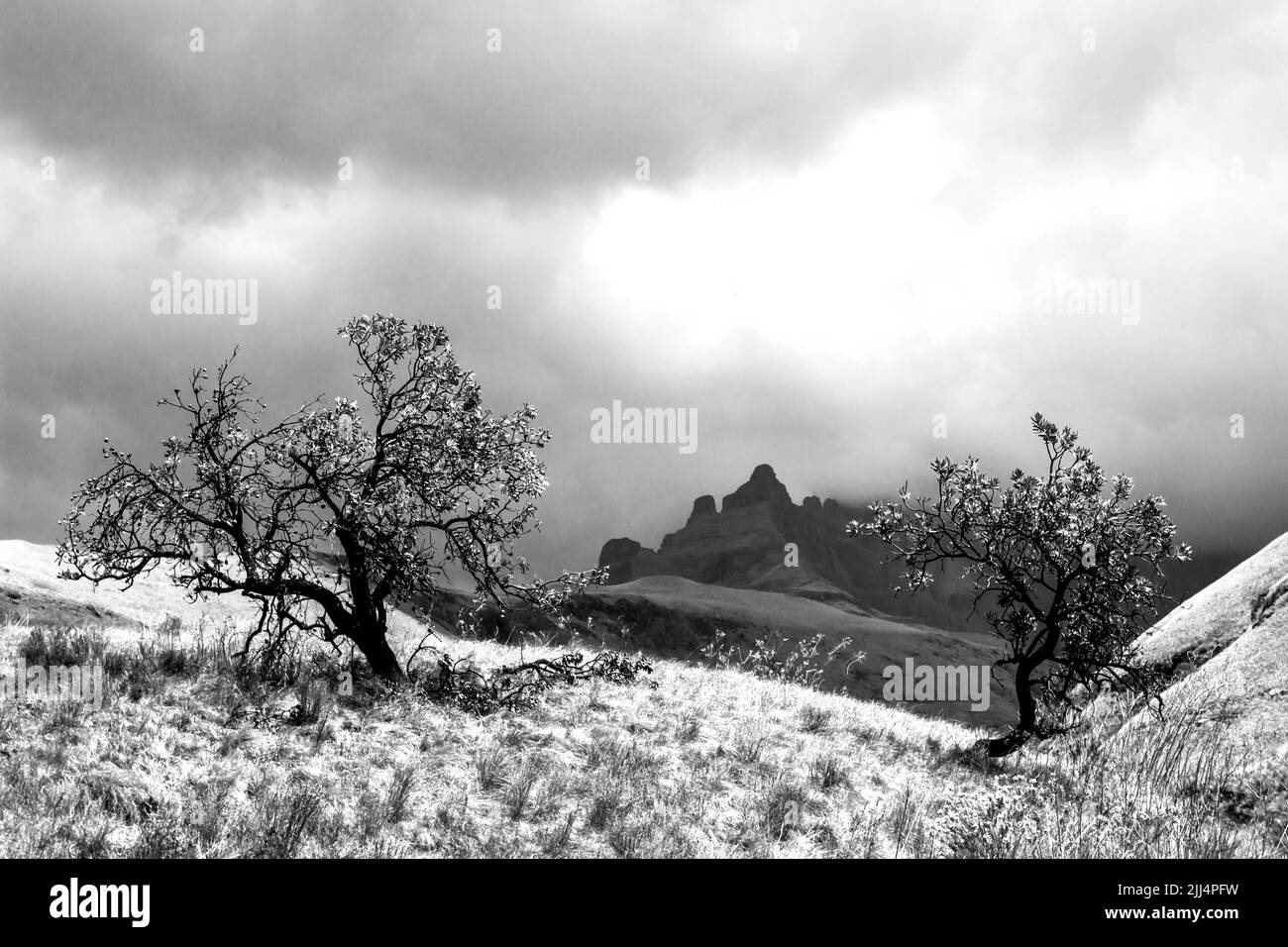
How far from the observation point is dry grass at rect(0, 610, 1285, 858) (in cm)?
818

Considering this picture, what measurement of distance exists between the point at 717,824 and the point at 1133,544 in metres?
9.08

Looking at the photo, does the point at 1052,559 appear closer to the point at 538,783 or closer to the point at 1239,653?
the point at 1239,653

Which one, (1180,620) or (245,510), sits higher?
(245,510)

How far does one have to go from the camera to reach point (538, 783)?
32.8ft

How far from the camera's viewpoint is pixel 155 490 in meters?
12.8

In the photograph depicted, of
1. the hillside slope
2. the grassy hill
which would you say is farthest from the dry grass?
the hillside slope

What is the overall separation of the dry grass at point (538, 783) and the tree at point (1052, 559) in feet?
4.15

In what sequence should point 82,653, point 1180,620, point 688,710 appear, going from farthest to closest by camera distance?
point 1180,620 < point 688,710 < point 82,653

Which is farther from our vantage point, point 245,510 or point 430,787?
point 245,510

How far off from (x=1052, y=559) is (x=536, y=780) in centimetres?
908
